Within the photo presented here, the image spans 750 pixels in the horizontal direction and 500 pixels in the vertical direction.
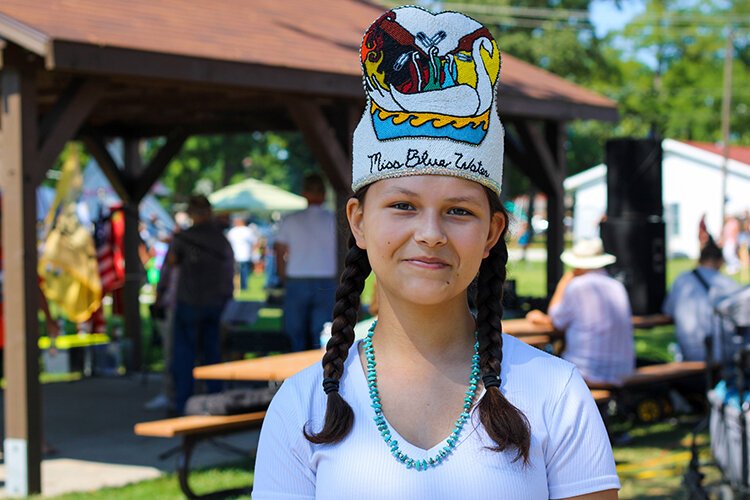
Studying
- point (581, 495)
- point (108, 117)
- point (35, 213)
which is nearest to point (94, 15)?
point (35, 213)

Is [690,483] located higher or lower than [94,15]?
lower

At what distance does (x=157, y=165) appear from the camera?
1191 centimetres

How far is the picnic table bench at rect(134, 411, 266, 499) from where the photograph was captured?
6.09 m

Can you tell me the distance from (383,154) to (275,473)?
55 cm

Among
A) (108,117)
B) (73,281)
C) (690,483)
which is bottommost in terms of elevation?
(690,483)

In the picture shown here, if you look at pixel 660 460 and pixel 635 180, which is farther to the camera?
pixel 635 180

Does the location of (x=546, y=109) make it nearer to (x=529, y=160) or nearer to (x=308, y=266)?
(x=529, y=160)

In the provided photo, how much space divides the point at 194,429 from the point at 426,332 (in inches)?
173

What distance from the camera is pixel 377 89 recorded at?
6.26ft

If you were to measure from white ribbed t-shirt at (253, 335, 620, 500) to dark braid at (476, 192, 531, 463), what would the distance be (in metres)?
0.02

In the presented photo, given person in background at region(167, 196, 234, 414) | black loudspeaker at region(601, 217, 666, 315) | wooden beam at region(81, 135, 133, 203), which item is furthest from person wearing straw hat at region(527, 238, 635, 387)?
wooden beam at region(81, 135, 133, 203)

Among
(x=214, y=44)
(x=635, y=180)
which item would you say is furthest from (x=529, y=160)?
(x=214, y=44)

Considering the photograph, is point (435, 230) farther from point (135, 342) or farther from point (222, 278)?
point (135, 342)

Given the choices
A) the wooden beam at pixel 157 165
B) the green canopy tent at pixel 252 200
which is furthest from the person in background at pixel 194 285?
the green canopy tent at pixel 252 200
